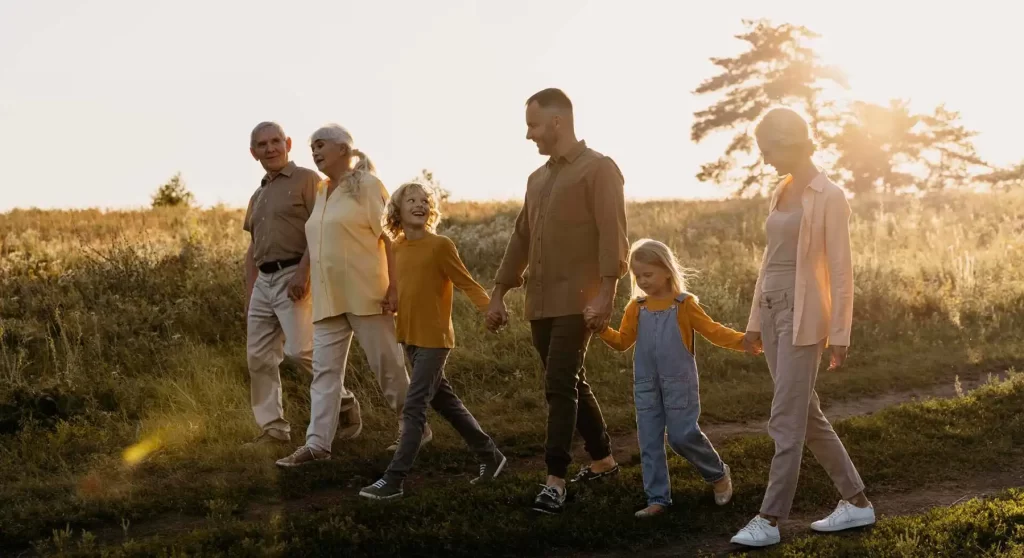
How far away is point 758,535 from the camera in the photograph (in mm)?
5543

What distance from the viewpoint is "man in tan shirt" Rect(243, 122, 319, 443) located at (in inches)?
313

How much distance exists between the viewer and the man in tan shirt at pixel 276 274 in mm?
7953

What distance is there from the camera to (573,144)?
20.7 feet

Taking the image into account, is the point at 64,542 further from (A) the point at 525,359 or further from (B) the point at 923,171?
(B) the point at 923,171

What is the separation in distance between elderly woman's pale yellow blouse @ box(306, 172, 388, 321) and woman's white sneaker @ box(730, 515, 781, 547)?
10.1 feet

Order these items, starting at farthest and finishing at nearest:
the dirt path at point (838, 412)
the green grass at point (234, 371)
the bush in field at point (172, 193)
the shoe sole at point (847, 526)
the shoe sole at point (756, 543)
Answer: the bush in field at point (172, 193) → the dirt path at point (838, 412) → the green grass at point (234, 371) → the shoe sole at point (847, 526) → the shoe sole at point (756, 543)

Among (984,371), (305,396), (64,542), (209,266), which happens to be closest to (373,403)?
(305,396)

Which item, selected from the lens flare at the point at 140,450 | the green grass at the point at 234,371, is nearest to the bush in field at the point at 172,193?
the green grass at the point at 234,371

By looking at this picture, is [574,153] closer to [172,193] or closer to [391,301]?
[391,301]

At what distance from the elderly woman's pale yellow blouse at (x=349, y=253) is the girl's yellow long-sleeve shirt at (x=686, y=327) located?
6.44ft

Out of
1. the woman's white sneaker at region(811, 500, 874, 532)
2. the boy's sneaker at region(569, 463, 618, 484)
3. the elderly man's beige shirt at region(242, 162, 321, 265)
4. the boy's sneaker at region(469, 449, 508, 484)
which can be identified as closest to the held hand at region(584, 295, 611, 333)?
the boy's sneaker at region(569, 463, 618, 484)

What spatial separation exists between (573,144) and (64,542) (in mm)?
3820

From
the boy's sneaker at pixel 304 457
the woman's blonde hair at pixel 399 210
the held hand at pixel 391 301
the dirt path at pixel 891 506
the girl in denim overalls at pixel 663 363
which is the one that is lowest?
the dirt path at pixel 891 506

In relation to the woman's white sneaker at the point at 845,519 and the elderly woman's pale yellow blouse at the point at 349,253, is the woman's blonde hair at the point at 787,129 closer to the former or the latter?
the woman's white sneaker at the point at 845,519
